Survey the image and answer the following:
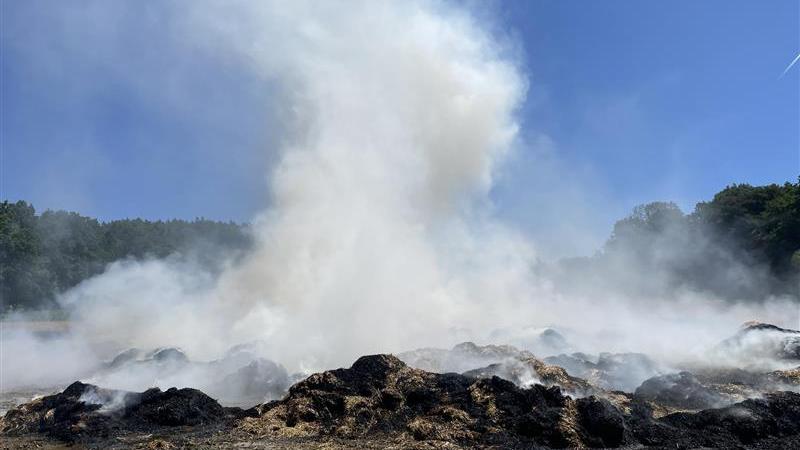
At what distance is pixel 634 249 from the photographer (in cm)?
9462

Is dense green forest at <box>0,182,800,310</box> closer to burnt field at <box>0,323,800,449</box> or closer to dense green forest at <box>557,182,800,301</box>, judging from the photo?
dense green forest at <box>557,182,800,301</box>

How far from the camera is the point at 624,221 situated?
110 metres

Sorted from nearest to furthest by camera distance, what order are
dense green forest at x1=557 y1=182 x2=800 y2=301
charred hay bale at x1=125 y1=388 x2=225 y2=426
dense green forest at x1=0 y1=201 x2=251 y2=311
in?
charred hay bale at x1=125 y1=388 x2=225 y2=426
dense green forest at x1=557 y1=182 x2=800 y2=301
dense green forest at x1=0 y1=201 x2=251 y2=311

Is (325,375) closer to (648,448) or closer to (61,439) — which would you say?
(61,439)

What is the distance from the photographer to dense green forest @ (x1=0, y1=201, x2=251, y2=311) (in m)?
68.2

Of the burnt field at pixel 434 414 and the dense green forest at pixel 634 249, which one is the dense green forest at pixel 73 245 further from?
the burnt field at pixel 434 414

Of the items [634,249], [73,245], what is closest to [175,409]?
[73,245]

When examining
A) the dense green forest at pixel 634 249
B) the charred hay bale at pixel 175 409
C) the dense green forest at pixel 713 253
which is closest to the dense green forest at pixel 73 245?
the dense green forest at pixel 634 249

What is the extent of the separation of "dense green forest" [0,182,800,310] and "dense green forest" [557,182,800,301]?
14 centimetres

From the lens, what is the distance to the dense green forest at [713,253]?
2408 inches

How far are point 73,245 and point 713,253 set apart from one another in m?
93.9

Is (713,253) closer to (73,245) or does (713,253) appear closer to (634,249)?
(634,249)

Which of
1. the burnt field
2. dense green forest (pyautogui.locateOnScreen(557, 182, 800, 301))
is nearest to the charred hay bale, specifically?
the burnt field

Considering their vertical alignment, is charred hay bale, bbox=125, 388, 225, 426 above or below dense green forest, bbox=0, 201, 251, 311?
below
